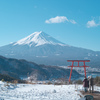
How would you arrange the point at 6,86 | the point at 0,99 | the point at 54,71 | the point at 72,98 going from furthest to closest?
the point at 54,71, the point at 6,86, the point at 72,98, the point at 0,99

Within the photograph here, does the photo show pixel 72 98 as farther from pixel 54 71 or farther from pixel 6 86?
pixel 54 71

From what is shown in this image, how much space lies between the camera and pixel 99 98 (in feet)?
23.3

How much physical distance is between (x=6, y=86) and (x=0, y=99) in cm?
302

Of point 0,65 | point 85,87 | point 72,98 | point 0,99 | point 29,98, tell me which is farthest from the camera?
point 0,65

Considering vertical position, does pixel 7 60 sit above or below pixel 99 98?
above

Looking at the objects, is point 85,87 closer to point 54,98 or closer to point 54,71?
point 54,98

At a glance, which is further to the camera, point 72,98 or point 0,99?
point 72,98

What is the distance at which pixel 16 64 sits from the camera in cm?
6081

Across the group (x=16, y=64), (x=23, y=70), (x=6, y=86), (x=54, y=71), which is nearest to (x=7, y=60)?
(x=16, y=64)

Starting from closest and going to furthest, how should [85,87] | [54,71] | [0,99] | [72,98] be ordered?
1. [0,99]
2. [72,98]
3. [85,87]
4. [54,71]

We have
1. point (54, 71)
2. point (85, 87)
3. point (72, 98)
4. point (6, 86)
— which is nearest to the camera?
point (72, 98)

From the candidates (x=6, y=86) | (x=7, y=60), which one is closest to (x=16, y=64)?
(x=7, y=60)

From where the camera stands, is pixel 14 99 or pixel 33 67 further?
pixel 33 67

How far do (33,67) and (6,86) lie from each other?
54250mm
